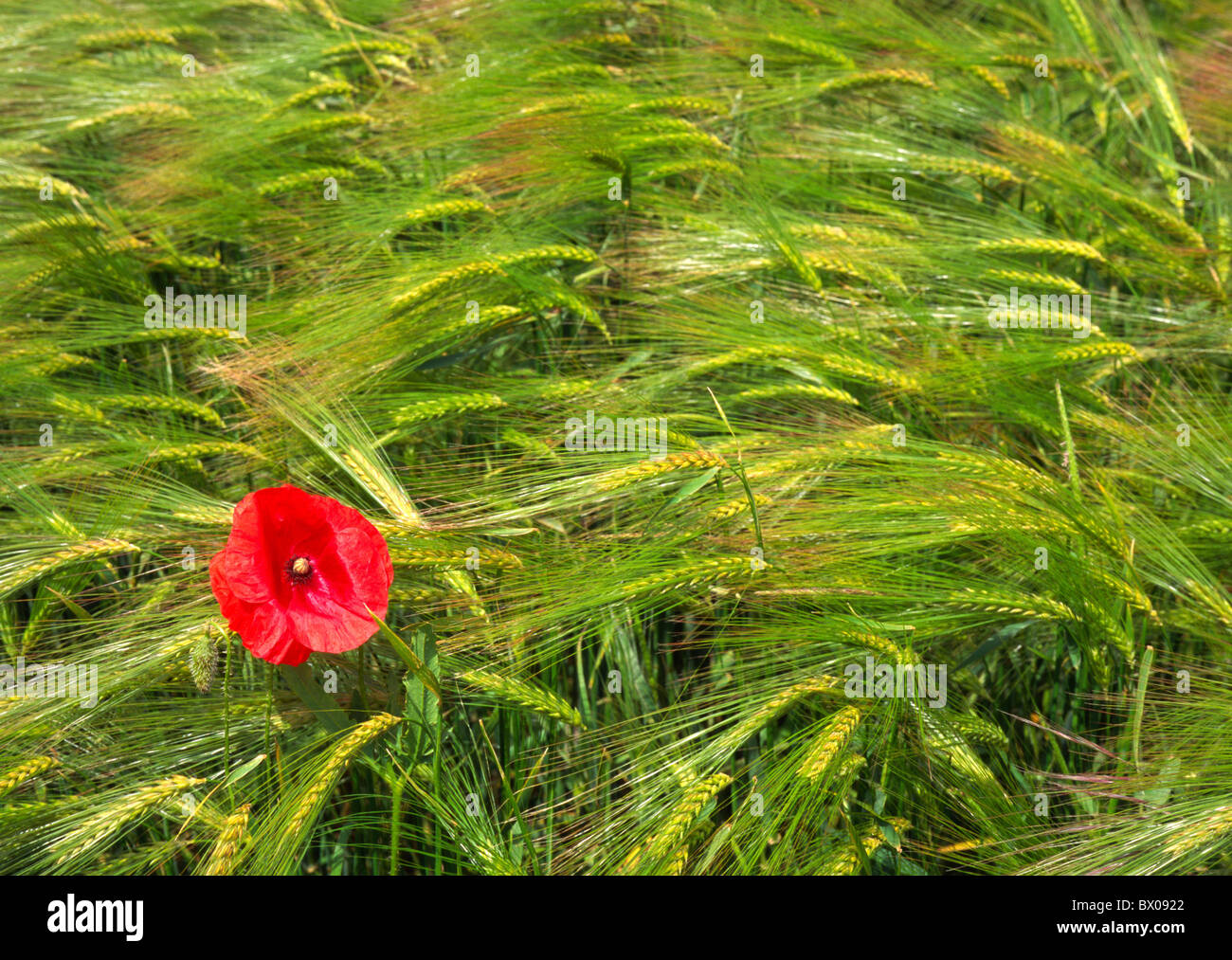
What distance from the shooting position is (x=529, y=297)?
5.86ft

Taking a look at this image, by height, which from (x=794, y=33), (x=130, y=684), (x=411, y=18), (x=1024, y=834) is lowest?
(x=1024, y=834)

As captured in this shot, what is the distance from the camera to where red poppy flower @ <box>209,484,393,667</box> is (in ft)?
4.18

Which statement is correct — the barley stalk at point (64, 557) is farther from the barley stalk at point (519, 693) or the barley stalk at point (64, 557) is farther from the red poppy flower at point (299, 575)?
the barley stalk at point (519, 693)

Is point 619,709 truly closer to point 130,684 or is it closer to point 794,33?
point 130,684

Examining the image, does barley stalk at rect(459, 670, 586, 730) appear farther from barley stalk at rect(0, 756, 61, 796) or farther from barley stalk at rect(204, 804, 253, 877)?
barley stalk at rect(0, 756, 61, 796)

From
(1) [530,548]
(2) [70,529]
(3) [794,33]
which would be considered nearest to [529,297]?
(1) [530,548]

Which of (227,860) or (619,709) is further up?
(619,709)

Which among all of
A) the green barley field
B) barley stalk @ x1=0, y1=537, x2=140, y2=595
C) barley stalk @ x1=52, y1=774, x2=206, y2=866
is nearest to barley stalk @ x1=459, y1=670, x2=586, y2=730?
the green barley field

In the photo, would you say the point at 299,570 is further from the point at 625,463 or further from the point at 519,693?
the point at 625,463

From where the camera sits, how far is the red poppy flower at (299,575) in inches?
50.2

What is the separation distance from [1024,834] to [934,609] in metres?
0.33

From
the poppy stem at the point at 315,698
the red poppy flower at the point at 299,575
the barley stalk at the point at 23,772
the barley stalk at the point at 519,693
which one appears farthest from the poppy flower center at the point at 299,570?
the barley stalk at the point at 23,772

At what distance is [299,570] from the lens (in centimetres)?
133

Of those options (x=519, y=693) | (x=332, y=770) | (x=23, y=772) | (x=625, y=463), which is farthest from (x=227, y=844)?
(x=625, y=463)
